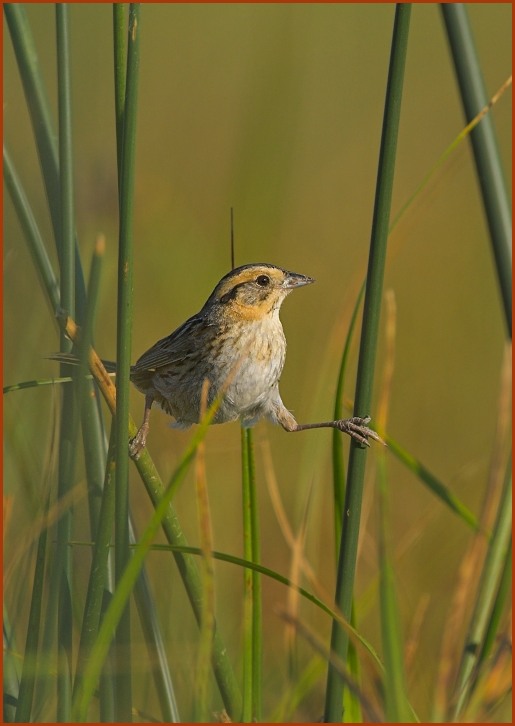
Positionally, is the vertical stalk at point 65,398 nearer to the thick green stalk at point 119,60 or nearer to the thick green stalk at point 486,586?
the thick green stalk at point 119,60

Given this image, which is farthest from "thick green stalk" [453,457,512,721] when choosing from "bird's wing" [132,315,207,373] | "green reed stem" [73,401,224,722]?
"bird's wing" [132,315,207,373]

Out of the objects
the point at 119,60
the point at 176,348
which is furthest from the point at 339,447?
the point at 176,348

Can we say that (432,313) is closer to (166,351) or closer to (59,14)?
(166,351)

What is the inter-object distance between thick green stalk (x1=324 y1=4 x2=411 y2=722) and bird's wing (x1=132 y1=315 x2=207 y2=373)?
1.31m

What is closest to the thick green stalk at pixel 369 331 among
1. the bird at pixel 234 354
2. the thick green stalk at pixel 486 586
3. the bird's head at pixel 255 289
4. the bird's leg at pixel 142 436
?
the thick green stalk at pixel 486 586

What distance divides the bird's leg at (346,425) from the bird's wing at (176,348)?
14.1 inches

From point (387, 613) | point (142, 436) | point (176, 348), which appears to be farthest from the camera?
point (176, 348)

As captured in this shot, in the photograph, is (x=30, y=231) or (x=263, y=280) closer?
(x=30, y=231)

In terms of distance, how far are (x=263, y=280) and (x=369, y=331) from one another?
1.27 meters

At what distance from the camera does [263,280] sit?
303 cm

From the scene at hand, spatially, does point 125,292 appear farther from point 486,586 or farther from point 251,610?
point 486,586

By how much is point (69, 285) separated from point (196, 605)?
2.31 ft

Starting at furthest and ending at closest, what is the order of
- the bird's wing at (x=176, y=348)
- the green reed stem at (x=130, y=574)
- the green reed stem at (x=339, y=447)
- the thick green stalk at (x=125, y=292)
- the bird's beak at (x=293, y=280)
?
the bird's wing at (x=176, y=348), the bird's beak at (x=293, y=280), the green reed stem at (x=339, y=447), the thick green stalk at (x=125, y=292), the green reed stem at (x=130, y=574)

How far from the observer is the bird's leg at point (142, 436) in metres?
2.07
